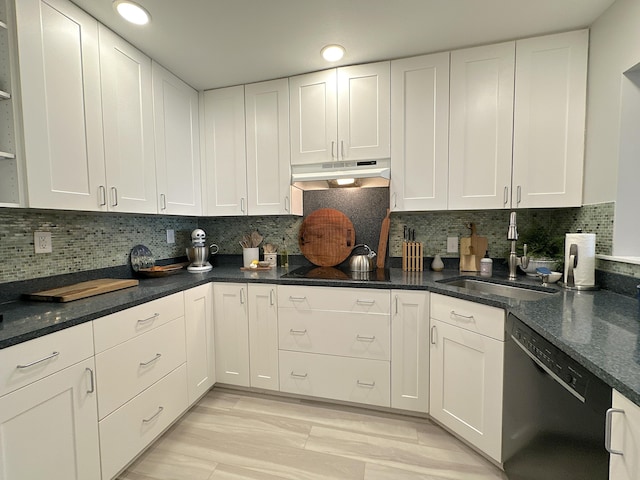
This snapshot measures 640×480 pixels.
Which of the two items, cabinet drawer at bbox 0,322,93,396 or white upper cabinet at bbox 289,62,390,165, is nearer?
cabinet drawer at bbox 0,322,93,396

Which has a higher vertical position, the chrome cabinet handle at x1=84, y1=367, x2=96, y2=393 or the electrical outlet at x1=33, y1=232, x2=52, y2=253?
the electrical outlet at x1=33, y1=232, x2=52, y2=253

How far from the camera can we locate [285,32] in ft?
5.41

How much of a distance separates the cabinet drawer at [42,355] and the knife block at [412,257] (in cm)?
195

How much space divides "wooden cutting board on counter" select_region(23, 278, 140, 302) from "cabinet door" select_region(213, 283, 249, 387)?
576 mm

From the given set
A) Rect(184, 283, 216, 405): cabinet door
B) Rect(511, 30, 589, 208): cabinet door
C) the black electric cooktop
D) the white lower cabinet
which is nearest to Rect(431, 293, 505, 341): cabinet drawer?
the white lower cabinet

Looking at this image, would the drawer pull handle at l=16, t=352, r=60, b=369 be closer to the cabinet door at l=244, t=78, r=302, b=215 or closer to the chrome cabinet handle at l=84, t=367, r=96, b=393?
the chrome cabinet handle at l=84, t=367, r=96, b=393

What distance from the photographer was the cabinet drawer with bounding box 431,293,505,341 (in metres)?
1.37

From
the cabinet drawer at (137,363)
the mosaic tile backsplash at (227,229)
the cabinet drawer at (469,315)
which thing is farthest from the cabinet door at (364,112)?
the cabinet drawer at (137,363)

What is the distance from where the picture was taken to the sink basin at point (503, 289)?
1615 millimetres

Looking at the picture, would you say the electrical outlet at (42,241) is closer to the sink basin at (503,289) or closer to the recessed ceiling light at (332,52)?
the recessed ceiling light at (332,52)

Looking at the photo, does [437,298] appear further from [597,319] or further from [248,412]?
[248,412]

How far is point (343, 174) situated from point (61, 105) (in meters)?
1.58

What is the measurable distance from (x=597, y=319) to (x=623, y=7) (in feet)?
5.10

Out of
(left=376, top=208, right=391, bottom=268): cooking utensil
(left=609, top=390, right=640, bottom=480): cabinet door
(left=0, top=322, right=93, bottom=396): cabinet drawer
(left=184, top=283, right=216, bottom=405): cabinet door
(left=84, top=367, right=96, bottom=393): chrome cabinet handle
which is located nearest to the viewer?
(left=609, top=390, right=640, bottom=480): cabinet door
